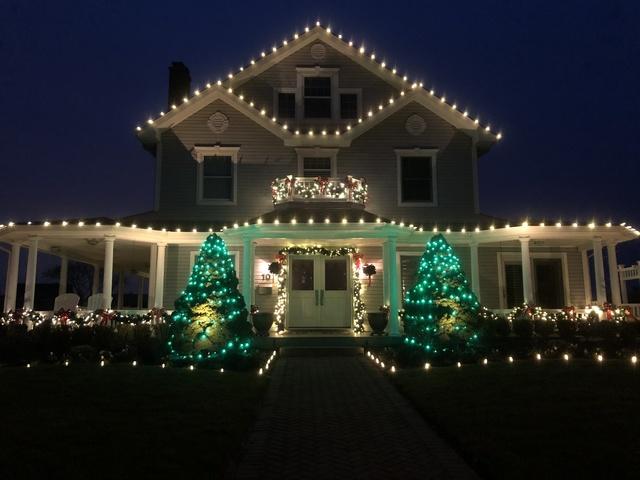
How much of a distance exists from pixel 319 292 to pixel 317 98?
Answer: 697 cm

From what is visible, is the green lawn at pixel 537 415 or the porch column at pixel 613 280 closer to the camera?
the green lawn at pixel 537 415

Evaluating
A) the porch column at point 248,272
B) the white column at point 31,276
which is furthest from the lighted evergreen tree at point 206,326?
the white column at point 31,276

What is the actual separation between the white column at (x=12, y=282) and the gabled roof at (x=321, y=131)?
5265 millimetres

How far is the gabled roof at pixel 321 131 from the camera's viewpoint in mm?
17859

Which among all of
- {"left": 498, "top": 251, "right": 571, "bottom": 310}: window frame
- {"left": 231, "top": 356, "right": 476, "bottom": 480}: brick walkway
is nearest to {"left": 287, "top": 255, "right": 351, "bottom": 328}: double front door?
{"left": 498, "top": 251, "right": 571, "bottom": 310}: window frame

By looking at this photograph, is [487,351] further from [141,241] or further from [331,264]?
[141,241]

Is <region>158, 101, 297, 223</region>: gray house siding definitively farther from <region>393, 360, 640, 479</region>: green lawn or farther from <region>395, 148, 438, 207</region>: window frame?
<region>393, 360, 640, 479</region>: green lawn

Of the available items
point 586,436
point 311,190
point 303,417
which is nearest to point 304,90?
point 311,190

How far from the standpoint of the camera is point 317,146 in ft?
59.0

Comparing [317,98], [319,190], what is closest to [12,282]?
[319,190]

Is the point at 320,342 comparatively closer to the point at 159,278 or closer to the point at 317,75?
the point at 159,278

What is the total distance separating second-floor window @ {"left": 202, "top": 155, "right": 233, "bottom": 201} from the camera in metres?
17.9

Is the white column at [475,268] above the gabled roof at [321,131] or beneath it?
beneath

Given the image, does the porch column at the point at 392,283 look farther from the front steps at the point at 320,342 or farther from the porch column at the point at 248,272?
the porch column at the point at 248,272
